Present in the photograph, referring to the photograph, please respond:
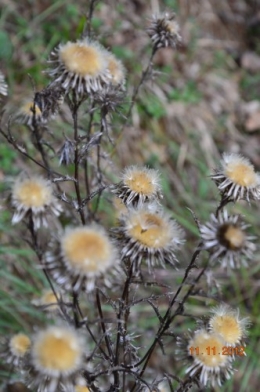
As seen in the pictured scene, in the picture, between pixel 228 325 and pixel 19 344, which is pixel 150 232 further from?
pixel 19 344

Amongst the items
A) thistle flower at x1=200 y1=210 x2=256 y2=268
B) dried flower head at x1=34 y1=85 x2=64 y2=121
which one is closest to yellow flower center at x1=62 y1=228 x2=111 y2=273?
thistle flower at x1=200 y1=210 x2=256 y2=268

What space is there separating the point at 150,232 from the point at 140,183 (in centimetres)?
29

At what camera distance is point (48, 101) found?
1860 mm

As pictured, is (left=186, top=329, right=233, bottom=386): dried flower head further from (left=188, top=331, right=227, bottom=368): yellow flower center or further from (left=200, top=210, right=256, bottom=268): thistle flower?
(left=200, top=210, right=256, bottom=268): thistle flower

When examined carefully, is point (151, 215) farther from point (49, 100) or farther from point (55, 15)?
point (55, 15)

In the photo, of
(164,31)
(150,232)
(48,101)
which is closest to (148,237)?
(150,232)

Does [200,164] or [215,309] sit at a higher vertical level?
[200,164]

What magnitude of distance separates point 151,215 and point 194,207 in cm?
240

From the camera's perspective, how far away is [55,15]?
12.9 feet

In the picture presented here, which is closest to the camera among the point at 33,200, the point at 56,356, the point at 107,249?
the point at 56,356

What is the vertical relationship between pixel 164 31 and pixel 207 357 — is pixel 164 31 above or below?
above

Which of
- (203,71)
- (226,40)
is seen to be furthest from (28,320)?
(226,40)

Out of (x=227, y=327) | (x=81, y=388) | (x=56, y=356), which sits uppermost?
(x=227, y=327)

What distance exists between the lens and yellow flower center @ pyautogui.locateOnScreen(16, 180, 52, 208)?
4.52ft
